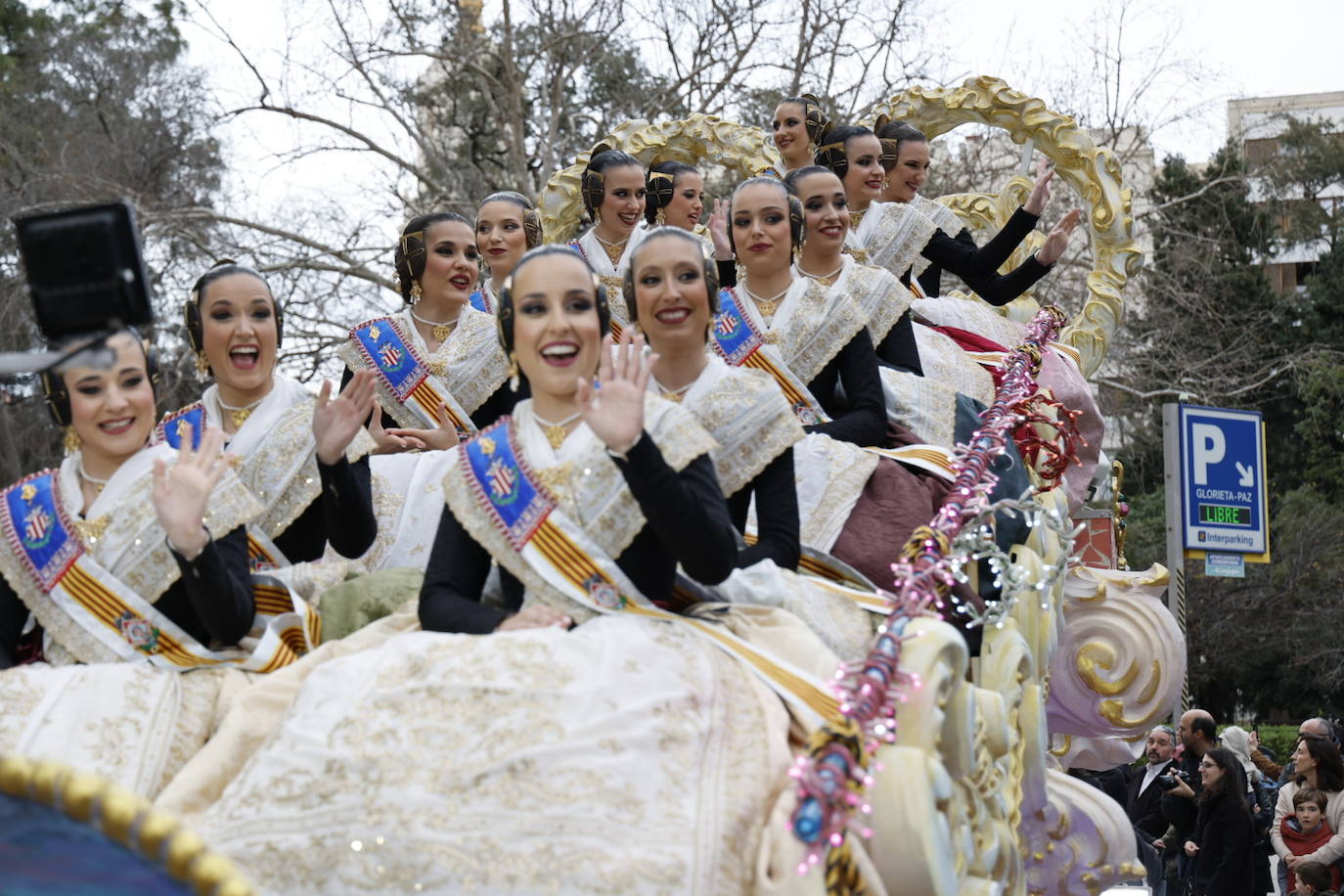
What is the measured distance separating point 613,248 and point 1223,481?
25.9 ft

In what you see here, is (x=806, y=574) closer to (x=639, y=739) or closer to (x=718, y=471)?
(x=718, y=471)

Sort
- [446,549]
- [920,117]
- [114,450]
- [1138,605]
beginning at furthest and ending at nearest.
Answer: [920,117], [1138,605], [114,450], [446,549]

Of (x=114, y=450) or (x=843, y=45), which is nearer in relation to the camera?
(x=114, y=450)

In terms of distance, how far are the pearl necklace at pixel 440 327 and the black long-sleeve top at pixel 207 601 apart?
96.2 inches

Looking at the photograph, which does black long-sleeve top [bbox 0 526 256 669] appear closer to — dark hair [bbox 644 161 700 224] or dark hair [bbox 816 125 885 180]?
dark hair [bbox 644 161 700 224]

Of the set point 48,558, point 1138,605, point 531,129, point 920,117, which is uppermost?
point 531,129

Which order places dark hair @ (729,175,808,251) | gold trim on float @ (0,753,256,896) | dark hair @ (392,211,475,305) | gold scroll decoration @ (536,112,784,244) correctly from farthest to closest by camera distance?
Result: gold scroll decoration @ (536,112,784,244) < dark hair @ (392,211,475,305) < dark hair @ (729,175,808,251) < gold trim on float @ (0,753,256,896)

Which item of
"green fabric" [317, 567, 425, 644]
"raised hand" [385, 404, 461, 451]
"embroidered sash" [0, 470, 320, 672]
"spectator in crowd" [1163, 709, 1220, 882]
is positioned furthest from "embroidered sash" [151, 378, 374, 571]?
"spectator in crowd" [1163, 709, 1220, 882]

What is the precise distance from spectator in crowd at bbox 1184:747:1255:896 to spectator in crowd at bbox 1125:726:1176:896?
724mm

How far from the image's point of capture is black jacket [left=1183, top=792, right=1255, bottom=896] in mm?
Answer: 9758

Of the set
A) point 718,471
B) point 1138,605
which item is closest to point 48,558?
point 718,471

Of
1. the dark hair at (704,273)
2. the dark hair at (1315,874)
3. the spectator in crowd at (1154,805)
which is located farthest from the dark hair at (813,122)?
the dark hair at (1315,874)

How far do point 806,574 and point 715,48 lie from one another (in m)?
15.0

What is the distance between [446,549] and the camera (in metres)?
4.34
